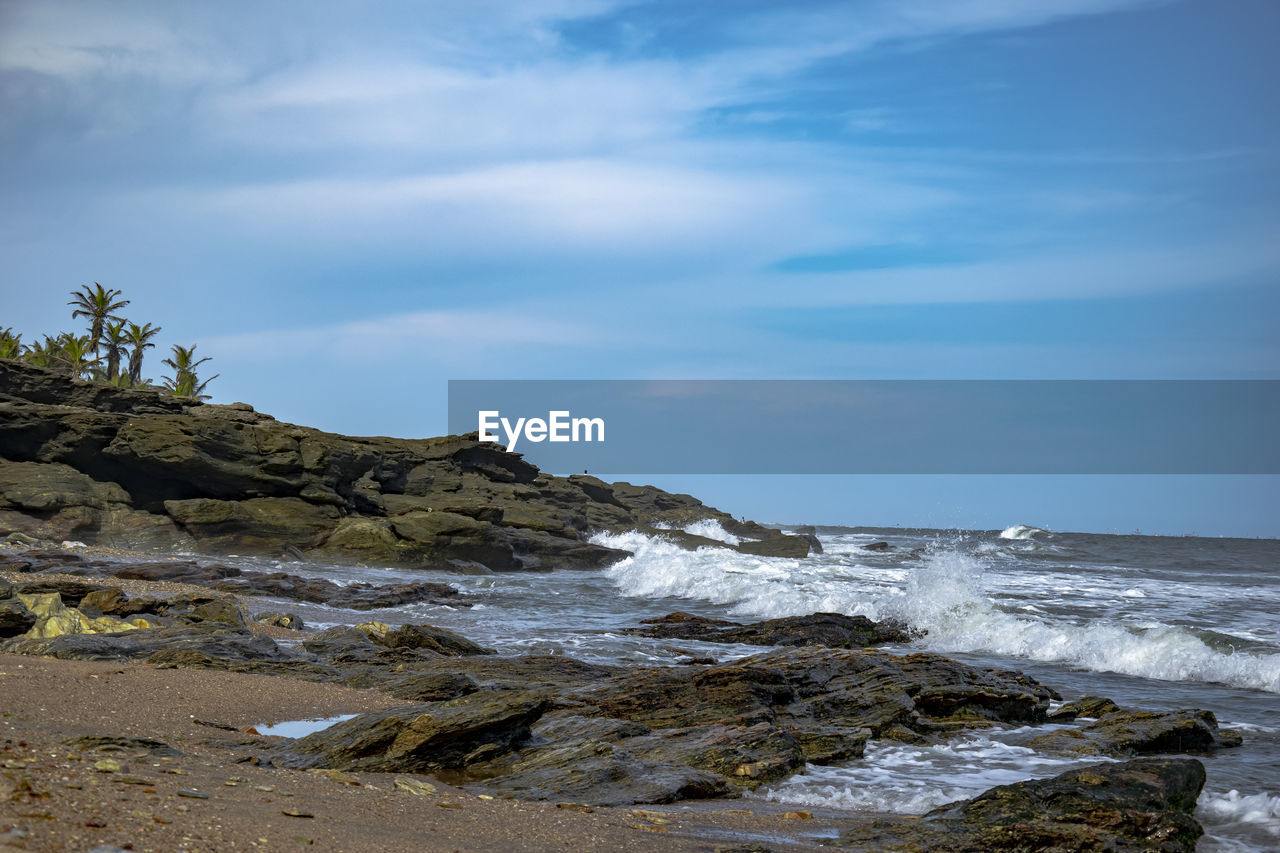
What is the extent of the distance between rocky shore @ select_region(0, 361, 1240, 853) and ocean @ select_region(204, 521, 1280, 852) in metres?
0.53

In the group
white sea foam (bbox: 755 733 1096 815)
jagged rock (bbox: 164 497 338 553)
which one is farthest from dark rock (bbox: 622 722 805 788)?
jagged rock (bbox: 164 497 338 553)

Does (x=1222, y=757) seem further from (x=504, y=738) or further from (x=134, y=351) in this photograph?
(x=134, y=351)

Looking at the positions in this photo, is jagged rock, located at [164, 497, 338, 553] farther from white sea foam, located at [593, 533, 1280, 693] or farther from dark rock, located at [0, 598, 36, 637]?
dark rock, located at [0, 598, 36, 637]

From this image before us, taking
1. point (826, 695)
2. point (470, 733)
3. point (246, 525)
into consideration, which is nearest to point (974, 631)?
point (826, 695)

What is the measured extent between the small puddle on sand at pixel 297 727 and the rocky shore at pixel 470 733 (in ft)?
0.52

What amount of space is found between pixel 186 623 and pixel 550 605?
33.4 feet

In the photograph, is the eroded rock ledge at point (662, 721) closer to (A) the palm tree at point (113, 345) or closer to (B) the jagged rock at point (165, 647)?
(B) the jagged rock at point (165, 647)

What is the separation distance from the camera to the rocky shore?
4465 mm

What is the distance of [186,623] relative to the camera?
1204 cm

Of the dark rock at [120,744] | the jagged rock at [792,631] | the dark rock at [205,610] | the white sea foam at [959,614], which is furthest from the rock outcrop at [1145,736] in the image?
the dark rock at [205,610]

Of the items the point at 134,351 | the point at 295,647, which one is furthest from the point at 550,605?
the point at 134,351

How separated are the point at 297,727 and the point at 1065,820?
20.0ft

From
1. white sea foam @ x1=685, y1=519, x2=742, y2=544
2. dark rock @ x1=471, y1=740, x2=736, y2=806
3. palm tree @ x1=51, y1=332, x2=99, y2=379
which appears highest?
palm tree @ x1=51, y1=332, x2=99, y2=379

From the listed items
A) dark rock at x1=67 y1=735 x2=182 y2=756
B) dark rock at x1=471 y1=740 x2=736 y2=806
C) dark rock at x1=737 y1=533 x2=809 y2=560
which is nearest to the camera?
dark rock at x1=67 y1=735 x2=182 y2=756
